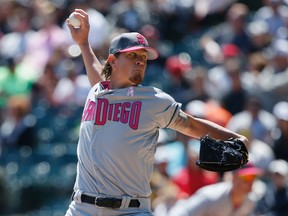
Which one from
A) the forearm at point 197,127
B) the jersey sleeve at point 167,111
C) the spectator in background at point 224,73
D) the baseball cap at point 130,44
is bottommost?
the spectator in background at point 224,73

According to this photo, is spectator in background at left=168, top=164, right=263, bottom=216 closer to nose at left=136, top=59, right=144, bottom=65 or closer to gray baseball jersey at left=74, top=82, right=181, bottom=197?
gray baseball jersey at left=74, top=82, right=181, bottom=197

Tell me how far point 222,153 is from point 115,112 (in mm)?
715

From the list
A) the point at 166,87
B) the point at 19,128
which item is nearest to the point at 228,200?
the point at 166,87

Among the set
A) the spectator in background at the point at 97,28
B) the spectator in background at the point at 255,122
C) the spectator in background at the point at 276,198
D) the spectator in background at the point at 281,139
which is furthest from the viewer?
the spectator in background at the point at 97,28

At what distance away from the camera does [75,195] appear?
5297mm

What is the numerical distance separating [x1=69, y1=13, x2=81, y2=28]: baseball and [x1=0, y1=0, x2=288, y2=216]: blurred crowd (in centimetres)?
218

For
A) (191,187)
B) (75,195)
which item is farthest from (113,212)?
(191,187)

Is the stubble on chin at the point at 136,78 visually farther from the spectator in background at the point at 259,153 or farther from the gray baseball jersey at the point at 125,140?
the spectator in background at the point at 259,153

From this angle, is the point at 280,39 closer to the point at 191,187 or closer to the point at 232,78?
the point at 232,78

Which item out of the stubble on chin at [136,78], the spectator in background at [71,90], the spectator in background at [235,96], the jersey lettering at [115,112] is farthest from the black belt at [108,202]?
the spectator in background at [71,90]

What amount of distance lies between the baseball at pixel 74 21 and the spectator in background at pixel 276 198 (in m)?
2.93

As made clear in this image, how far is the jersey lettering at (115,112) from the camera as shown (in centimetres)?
519

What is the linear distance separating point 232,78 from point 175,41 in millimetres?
2581

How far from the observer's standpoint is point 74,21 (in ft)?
19.3
